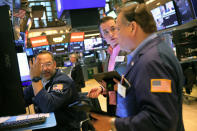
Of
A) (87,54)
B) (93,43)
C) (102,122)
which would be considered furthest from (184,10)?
(87,54)

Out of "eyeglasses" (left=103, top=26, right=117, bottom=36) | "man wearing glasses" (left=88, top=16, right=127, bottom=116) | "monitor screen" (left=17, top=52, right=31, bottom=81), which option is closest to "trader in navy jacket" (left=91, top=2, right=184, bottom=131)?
"man wearing glasses" (left=88, top=16, right=127, bottom=116)

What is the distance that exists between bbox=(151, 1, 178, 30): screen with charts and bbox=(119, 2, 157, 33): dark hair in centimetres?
447

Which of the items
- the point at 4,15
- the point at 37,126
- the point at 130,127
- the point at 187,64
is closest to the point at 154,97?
the point at 130,127

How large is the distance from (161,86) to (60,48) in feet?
30.6

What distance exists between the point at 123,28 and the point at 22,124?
1089mm

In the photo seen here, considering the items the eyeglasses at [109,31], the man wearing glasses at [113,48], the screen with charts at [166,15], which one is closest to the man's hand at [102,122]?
the man wearing glasses at [113,48]

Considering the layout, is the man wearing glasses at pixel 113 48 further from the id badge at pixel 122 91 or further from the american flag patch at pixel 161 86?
the american flag patch at pixel 161 86

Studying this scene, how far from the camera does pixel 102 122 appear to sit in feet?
3.54

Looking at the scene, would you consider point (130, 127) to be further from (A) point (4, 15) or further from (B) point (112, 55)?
(B) point (112, 55)

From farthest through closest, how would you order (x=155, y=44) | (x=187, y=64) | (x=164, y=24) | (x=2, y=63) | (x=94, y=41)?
(x=94, y=41), (x=164, y=24), (x=187, y=64), (x=2, y=63), (x=155, y=44)

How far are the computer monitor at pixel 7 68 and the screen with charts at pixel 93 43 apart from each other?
363 inches

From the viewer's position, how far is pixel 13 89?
1505 mm

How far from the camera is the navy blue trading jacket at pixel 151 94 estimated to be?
2.93 feet

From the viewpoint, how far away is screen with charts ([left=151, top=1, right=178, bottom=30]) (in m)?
5.16
